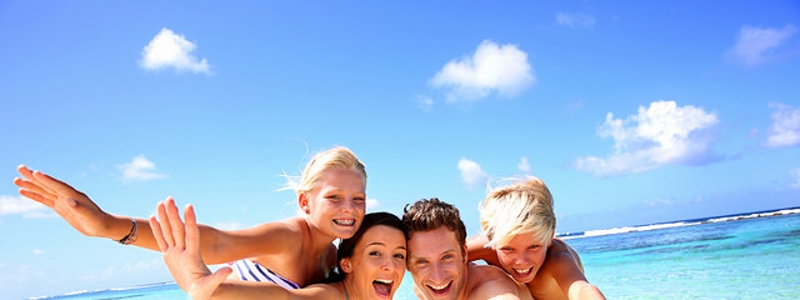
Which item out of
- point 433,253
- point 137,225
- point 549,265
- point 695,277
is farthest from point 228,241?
point 695,277

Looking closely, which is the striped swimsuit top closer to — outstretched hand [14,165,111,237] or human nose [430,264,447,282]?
human nose [430,264,447,282]

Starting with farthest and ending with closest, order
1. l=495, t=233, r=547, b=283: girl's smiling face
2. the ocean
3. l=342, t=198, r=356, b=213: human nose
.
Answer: the ocean < l=495, t=233, r=547, b=283: girl's smiling face < l=342, t=198, r=356, b=213: human nose

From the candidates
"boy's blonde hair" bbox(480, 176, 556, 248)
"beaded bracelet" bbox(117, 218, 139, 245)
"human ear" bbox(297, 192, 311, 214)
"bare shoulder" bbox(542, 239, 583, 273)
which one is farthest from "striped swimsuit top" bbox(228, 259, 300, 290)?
"bare shoulder" bbox(542, 239, 583, 273)

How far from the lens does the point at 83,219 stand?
137 inches

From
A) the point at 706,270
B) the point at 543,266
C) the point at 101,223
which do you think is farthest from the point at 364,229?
the point at 706,270

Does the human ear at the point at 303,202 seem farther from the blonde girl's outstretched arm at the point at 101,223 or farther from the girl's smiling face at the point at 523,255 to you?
the girl's smiling face at the point at 523,255

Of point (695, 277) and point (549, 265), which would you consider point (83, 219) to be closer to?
point (549, 265)

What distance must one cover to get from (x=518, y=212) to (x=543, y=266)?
2.06ft

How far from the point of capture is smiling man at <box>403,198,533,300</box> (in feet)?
15.3

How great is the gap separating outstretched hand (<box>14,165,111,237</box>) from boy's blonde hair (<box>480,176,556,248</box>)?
9.82 feet

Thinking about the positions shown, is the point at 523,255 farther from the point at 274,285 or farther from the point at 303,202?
the point at 274,285

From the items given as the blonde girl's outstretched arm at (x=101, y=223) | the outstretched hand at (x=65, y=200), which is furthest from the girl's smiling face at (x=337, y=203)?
the outstretched hand at (x=65, y=200)

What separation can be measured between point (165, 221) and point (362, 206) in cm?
217

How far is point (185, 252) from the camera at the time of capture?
279cm
